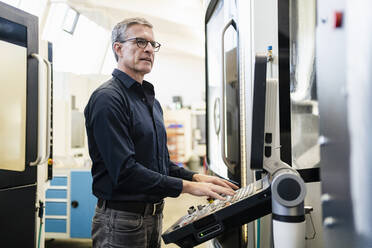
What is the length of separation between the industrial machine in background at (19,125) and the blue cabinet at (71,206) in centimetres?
157

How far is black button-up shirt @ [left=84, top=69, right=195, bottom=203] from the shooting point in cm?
139

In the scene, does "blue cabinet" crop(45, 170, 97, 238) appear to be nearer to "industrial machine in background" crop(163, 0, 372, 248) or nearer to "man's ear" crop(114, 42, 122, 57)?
"industrial machine in background" crop(163, 0, 372, 248)

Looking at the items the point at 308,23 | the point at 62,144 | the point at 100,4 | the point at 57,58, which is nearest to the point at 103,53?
the point at 100,4

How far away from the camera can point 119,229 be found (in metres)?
1.50

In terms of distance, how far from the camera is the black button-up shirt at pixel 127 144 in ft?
4.56

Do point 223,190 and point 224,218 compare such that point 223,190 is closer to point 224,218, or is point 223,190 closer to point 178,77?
point 224,218

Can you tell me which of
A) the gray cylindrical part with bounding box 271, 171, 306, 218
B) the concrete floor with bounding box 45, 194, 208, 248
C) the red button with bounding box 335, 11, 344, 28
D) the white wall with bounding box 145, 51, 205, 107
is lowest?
the concrete floor with bounding box 45, 194, 208, 248

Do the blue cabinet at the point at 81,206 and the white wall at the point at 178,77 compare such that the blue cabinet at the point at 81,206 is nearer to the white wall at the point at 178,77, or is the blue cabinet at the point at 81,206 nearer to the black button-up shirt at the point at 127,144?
the black button-up shirt at the point at 127,144

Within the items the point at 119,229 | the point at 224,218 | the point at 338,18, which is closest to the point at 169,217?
the point at 119,229

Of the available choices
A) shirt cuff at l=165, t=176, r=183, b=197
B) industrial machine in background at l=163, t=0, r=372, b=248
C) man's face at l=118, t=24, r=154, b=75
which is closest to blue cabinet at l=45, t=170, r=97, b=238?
industrial machine in background at l=163, t=0, r=372, b=248

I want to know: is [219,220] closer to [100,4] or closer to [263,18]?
[263,18]

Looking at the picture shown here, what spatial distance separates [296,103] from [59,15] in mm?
6625

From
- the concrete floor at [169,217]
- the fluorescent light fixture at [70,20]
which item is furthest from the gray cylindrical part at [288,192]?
the fluorescent light fixture at [70,20]

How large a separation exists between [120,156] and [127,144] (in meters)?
0.08
